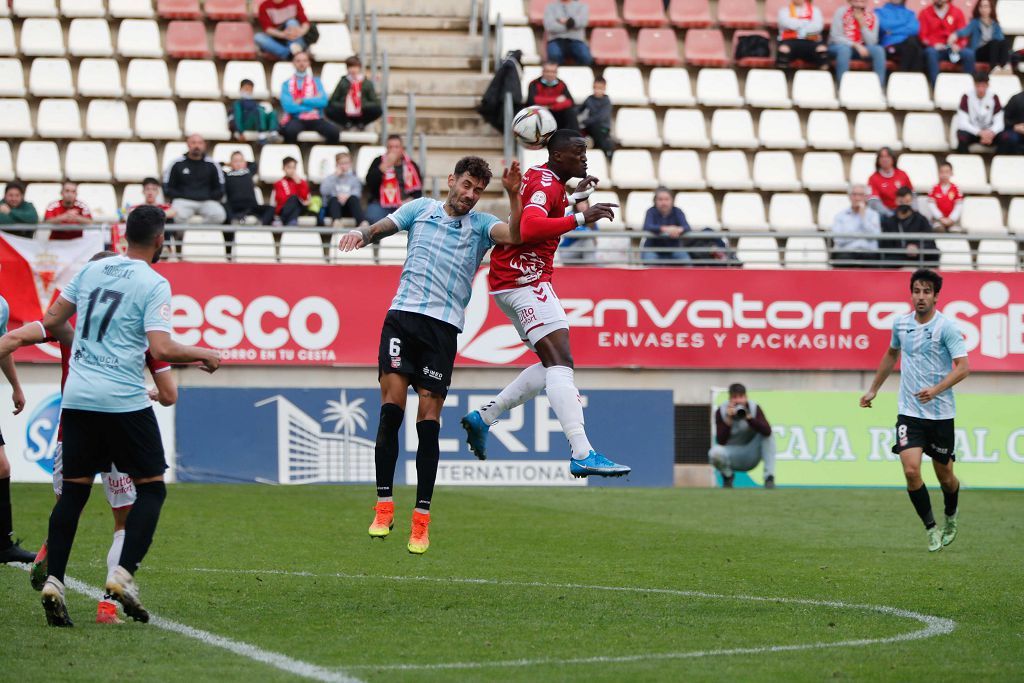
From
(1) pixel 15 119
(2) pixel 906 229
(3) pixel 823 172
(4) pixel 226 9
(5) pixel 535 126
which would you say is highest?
(4) pixel 226 9

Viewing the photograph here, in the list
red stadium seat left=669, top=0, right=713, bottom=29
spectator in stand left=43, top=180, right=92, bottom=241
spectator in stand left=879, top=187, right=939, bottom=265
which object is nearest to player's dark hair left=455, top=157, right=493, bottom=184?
spectator in stand left=43, top=180, right=92, bottom=241

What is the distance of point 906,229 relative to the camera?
69.7 ft

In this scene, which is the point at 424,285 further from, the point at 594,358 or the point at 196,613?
the point at 594,358

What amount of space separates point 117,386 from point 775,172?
1704 cm

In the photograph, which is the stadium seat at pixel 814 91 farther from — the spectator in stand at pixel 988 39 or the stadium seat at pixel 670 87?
the spectator in stand at pixel 988 39

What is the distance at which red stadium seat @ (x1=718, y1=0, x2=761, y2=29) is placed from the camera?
2583 centimetres

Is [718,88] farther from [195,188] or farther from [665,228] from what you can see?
[195,188]

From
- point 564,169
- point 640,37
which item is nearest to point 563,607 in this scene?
point 564,169

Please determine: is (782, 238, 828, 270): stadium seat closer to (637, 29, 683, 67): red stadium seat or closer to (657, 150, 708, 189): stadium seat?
(657, 150, 708, 189): stadium seat

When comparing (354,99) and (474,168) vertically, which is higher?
(354,99)

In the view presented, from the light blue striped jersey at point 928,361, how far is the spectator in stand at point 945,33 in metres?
13.3

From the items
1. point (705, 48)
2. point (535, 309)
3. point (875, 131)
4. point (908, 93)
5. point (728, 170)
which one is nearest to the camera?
point (535, 309)

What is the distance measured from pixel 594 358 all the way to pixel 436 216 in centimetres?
1014

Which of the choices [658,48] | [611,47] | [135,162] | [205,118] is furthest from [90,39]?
[658,48]
